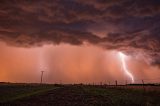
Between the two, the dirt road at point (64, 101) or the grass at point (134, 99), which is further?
the grass at point (134, 99)

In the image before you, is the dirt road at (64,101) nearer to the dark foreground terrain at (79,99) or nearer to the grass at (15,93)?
the dark foreground terrain at (79,99)

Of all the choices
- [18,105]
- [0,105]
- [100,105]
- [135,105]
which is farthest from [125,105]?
[0,105]

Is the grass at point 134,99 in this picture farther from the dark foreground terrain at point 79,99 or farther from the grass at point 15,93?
the grass at point 15,93

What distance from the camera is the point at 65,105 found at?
90.9 ft

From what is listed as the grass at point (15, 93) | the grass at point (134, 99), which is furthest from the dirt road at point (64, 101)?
the grass at point (15, 93)

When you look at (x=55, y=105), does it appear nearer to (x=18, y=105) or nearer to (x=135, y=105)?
(x=18, y=105)

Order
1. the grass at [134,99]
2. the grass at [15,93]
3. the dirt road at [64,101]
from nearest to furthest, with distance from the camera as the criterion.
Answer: the dirt road at [64,101]
the grass at [134,99]
the grass at [15,93]

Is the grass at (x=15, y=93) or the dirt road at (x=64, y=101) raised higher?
the grass at (x=15, y=93)

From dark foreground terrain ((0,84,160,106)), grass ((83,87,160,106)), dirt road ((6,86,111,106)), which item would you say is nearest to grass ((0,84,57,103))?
dark foreground terrain ((0,84,160,106))

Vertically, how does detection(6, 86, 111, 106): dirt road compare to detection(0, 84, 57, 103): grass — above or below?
below

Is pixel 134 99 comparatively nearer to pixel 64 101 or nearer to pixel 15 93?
pixel 64 101

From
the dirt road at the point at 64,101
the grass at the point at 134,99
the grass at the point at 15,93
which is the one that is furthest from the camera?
the grass at the point at 15,93

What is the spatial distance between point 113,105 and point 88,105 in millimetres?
3150

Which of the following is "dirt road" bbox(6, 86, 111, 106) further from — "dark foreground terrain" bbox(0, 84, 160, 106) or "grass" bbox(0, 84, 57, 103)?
"grass" bbox(0, 84, 57, 103)
